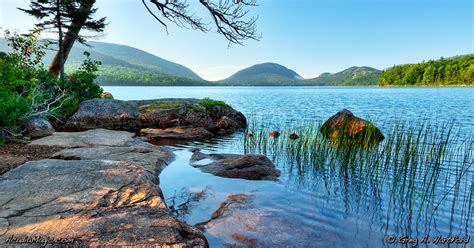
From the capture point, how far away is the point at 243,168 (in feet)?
23.2

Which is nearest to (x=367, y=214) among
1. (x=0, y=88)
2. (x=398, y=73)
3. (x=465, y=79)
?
(x=0, y=88)

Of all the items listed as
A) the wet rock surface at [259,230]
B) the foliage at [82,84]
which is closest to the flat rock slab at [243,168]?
the wet rock surface at [259,230]

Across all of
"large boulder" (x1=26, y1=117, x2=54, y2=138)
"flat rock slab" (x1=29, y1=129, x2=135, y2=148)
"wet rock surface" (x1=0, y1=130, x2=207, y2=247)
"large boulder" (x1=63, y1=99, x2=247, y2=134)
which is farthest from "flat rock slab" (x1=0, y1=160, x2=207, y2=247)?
"large boulder" (x1=63, y1=99, x2=247, y2=134)

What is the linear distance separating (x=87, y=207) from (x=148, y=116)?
11.4m

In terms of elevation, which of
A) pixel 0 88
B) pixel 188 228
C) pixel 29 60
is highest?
pixel 29 60

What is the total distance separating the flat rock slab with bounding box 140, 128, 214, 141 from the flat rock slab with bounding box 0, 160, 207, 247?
6.97 m

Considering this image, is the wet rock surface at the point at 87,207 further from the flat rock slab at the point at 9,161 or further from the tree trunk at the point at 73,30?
the tree trunk at the point at 73,30

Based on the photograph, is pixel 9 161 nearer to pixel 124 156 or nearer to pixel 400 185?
pixel 124 156

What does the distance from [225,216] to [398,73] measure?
5689 inches

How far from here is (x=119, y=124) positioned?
1408cm

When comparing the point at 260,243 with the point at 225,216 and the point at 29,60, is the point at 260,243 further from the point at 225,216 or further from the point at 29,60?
the point at 29,60

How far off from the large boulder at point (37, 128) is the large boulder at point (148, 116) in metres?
4.46

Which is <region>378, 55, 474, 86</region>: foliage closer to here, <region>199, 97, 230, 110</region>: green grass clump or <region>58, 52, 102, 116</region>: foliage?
<region>199, 97, 230, 110</region>: green grass clump

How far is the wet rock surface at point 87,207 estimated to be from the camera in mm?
2869
